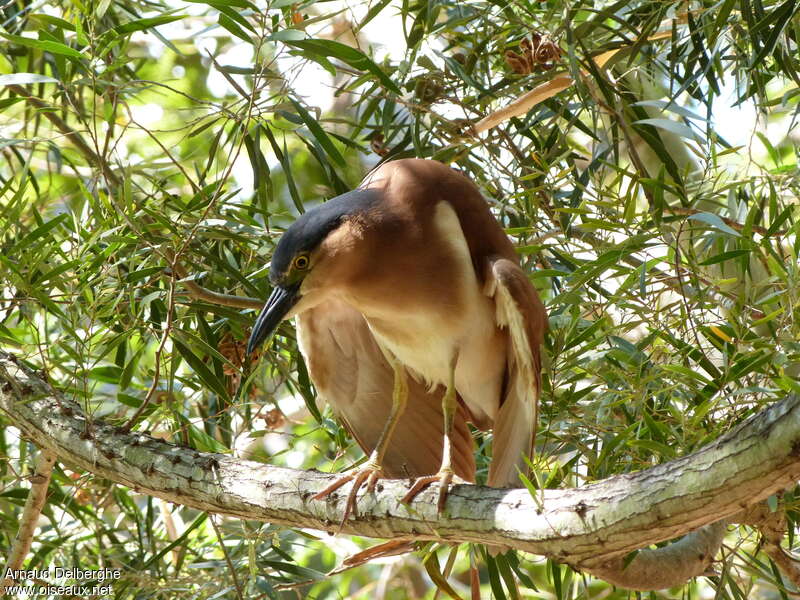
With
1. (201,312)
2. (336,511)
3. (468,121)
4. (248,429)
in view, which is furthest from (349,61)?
(248,429)

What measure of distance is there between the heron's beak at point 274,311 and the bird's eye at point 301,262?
5 cm

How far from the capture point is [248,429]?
2.80 metres

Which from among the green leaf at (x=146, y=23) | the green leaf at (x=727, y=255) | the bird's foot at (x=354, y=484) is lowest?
the bird's foot at (x=354, y=484)

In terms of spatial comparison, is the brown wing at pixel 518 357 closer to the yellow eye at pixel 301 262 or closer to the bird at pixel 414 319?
the bird at pixel 414 319

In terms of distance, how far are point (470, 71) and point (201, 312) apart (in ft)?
3.31

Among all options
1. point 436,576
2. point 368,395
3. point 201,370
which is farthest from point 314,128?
point 436,576

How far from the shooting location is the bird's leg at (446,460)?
76.0 inches

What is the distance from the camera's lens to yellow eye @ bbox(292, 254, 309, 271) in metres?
2.23

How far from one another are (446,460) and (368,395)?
1.81 feet

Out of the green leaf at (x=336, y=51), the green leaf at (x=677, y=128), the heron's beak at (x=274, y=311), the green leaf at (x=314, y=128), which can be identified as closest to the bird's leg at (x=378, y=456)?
the heron's beak at (x=274, y=311)

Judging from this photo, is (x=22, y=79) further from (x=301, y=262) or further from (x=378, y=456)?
(x=378, y=456)

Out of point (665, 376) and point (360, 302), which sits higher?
point (360, 302)

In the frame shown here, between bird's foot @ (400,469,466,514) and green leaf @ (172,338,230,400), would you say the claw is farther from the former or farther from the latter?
green leaf @ (172,338,230,400)

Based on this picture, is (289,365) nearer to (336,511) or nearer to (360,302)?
(360,302)
